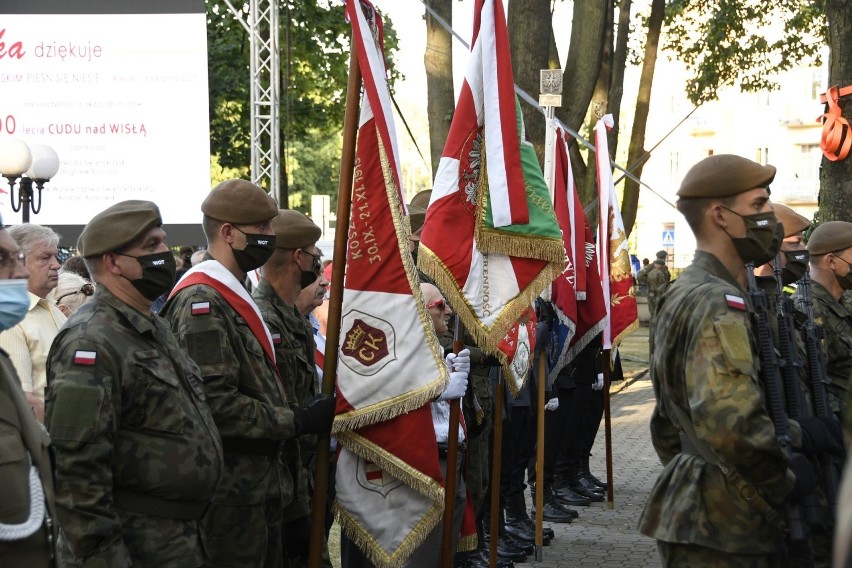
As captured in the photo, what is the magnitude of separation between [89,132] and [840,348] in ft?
36.5

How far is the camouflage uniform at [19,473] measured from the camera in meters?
3.21

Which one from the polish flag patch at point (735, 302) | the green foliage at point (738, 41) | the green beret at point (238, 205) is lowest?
the polish flag patch at point (735, 302)

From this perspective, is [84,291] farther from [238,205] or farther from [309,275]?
[238,205]

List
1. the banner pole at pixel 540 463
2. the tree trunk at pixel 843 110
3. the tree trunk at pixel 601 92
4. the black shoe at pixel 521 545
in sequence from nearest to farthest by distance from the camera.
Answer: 1. the banner pole at pixel 540 463
2. the black shoe at pixel 521 545
3. the tree trunk at pixel 843 110
4. the tree trunk at pixel 601 92

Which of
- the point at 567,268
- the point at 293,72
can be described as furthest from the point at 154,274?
the point at 293,72

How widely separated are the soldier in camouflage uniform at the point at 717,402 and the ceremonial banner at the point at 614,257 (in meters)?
5.97

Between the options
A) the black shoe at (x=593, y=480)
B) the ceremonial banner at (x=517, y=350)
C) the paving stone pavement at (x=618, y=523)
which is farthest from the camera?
the black shoe at (x=593, y=480)

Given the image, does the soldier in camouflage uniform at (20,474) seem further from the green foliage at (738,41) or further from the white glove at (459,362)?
the green foliage at (738,41)

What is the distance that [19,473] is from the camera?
325cm

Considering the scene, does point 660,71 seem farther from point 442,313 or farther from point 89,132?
point 442,313

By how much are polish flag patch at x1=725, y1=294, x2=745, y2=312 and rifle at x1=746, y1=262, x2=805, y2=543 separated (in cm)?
17

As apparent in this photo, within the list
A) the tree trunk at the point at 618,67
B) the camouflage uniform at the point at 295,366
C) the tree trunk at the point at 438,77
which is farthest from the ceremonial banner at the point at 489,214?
the tree trunk at the point at 618,67

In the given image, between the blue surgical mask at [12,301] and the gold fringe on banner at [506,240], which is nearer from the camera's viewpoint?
the blue surgical mask at [12,301]

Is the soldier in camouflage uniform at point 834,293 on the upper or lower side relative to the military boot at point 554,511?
upper
